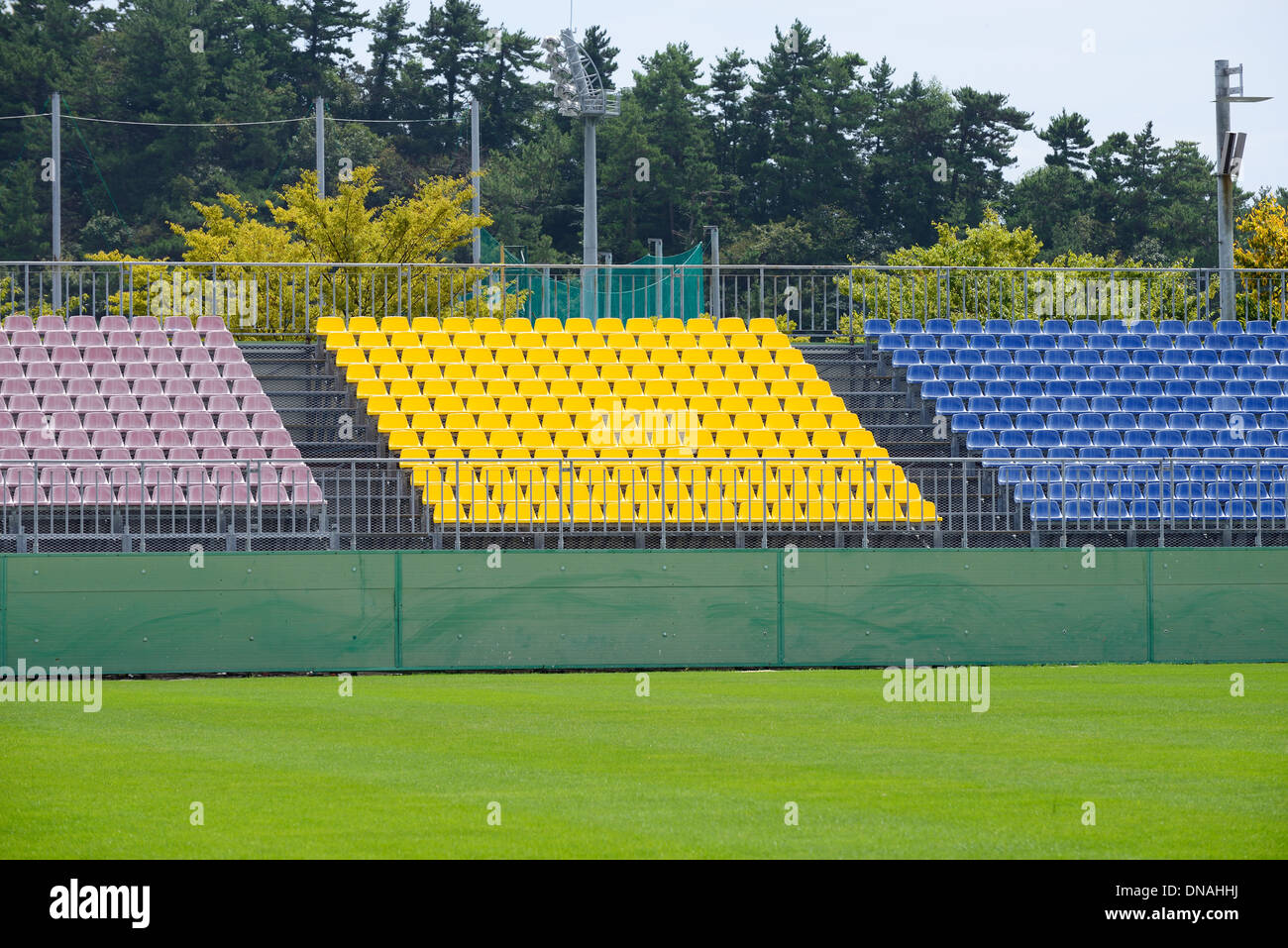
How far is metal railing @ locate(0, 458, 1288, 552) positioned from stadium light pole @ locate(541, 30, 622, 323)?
6.94 m

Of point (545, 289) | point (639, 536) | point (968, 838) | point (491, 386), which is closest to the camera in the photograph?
point (968, 838)

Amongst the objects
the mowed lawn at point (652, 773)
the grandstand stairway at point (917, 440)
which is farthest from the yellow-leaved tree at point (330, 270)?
the mowed lawn at point (652, 773)

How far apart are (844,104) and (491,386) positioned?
58.0 m

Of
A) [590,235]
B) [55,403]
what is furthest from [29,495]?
[590,235]

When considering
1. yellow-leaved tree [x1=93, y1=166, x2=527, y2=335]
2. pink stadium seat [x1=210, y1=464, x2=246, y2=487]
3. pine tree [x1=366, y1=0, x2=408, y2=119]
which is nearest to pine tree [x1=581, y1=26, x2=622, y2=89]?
Result: pine tree [x1=366, y1=0, x2=408, y2=119]

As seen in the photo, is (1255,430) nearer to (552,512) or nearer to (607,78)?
(552,512)

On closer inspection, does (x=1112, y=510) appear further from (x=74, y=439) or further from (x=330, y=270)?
(x=330, y=270)

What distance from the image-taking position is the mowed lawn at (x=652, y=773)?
8.70 m

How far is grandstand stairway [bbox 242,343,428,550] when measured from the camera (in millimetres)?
21234

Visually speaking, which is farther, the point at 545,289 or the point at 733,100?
the point at 733,100

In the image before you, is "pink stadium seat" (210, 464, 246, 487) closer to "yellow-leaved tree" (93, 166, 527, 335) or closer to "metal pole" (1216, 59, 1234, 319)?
"yellow-leaved tree" (93, 166, 527, 335)
